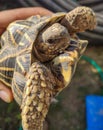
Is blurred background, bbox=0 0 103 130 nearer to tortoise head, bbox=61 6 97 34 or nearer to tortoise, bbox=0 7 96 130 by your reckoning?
tortoise, bbox=0 7 96 130

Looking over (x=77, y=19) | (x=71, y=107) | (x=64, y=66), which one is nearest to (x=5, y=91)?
(x=64, y=66)

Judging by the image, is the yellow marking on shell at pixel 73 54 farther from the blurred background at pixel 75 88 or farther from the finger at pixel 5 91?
the blurred background at pixel 75 88

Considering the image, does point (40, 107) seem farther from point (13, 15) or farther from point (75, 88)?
point (75, 88)

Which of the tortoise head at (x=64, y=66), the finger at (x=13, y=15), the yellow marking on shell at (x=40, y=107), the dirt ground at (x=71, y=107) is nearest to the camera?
the yellow marking on shell at (x=40, y=107)

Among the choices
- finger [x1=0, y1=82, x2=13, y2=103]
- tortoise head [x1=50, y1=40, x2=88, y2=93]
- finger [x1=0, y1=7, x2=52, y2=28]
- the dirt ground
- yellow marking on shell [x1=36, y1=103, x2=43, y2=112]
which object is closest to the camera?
yellow marking on shell [x1=36, y1=103, x2=43, y2=112]

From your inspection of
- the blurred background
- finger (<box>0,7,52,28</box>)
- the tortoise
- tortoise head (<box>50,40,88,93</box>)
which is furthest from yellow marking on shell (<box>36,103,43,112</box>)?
the blurred background

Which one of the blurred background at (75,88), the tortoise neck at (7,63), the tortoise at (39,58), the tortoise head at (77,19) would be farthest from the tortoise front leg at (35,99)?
the blurred background at (75,88)

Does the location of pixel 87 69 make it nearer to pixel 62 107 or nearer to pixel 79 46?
pixel 62 107

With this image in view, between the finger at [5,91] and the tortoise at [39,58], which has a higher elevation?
the tortoise at [39,58]
